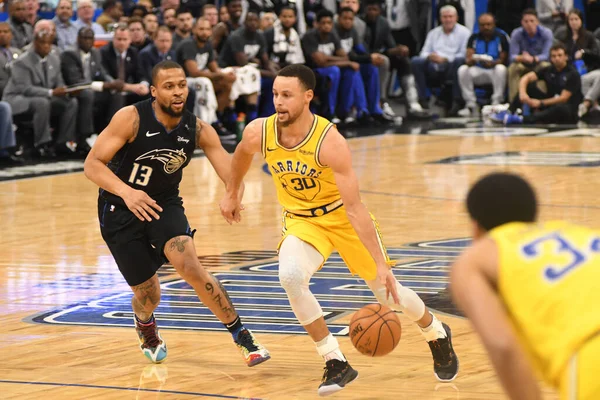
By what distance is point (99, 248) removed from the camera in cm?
1034

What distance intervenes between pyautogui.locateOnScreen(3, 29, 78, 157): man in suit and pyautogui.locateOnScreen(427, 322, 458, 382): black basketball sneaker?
10.5 metres

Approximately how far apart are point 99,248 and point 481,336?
760 centimetres

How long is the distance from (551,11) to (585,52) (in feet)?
8.80

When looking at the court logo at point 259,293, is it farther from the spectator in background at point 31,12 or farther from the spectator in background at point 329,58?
the spectator in background at point 329,58

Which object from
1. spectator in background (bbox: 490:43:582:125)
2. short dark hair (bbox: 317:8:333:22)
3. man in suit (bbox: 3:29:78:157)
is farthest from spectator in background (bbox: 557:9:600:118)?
man in suit (bbox: 3:29:78:157)

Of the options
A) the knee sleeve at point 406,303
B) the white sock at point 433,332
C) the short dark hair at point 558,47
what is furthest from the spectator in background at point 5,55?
the white sock at point 433,332

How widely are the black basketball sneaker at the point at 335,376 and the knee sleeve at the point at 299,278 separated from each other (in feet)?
0.83

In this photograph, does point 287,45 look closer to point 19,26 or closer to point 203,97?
point 203,97

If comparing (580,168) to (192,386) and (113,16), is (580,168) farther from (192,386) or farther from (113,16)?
(192,386)

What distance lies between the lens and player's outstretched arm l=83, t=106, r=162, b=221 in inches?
251

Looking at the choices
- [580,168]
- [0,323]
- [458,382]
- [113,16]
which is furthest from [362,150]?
[458,382]

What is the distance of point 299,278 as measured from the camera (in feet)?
19.5

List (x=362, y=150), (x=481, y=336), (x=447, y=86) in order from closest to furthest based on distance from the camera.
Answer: (x=481, y=336)
(x=362, y=150)
(x=447, y=86)

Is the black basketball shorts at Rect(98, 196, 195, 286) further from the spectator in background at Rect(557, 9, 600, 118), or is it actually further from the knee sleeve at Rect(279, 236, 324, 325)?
the spectator in background at Rect(557, 9, 600, 118)
